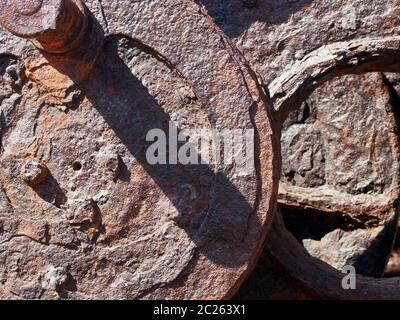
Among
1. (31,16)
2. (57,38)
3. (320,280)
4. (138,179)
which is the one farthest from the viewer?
(320,280)

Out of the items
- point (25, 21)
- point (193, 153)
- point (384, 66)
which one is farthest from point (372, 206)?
point (25, 21)

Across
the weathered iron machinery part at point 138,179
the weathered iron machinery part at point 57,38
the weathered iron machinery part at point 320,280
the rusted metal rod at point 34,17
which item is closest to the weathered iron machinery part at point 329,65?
the weathered iron machinery part at point 320,280

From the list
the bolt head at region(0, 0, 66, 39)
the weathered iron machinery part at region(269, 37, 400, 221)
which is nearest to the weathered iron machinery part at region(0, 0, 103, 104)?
the bolt head at region(0, 0, 66, 39)

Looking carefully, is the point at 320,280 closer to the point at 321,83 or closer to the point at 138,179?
the point at 321,83

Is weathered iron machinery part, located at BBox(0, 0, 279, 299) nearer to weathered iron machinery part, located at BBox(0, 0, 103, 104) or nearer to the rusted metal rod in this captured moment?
weathered iron machinery part, located at BBox(0, 0, 103, 104)

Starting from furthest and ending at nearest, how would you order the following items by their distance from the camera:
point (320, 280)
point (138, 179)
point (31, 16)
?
point (320, 280) < point (138, 179) < point (31, 16)

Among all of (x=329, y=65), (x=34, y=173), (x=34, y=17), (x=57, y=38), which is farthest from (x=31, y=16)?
(x=329, y=65)

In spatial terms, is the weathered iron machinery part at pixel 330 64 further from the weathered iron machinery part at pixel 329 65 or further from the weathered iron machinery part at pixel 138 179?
the weathered iron machinery part at pixel 138 179

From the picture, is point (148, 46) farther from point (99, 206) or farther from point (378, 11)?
point (378, 11)
